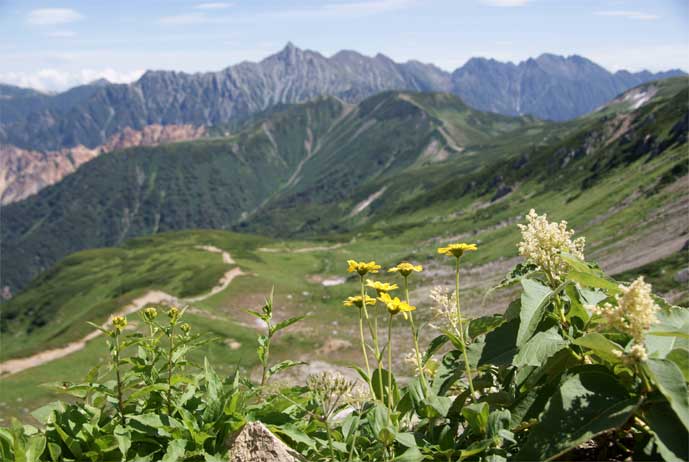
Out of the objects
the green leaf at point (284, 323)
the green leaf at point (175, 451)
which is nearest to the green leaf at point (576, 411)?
the green leaf at point (284, 323)

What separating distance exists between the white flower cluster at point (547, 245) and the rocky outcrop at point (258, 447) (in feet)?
9.02

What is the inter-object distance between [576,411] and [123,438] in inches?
148

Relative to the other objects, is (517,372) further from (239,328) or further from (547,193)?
(547,193)

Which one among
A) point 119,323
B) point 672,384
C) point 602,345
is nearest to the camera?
point 672,384

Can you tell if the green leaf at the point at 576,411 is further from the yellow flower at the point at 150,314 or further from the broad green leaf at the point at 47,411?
the broad green leaf at the point at 47,411

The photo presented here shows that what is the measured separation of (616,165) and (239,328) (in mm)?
138299

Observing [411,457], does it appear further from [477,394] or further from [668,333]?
[668,333]

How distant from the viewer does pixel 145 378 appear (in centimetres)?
582

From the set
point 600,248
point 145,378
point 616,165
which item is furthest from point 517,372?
point 616,165

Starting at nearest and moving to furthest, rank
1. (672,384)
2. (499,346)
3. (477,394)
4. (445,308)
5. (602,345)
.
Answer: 1. (672,384)
2. (602,345)
3. (499,346)
4. (445,308)
5. (477,394)

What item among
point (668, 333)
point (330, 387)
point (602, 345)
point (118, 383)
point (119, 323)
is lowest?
point (330, 387)

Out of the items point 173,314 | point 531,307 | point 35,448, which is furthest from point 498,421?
point 35,448

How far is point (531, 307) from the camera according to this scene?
14.3 ft

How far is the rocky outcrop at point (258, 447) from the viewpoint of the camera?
493cm
